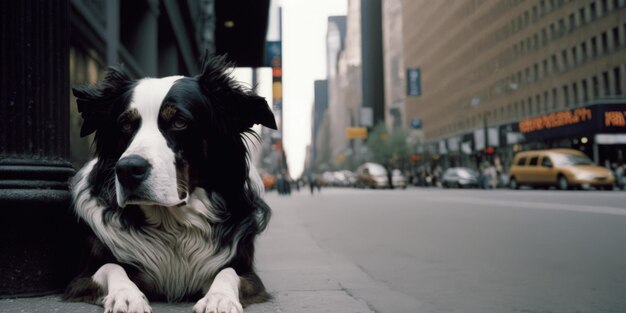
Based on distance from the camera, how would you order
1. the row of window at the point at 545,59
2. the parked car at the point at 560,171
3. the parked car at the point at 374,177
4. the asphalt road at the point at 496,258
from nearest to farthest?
the asphalt road at the point at 496,258 < the parked car at the point at 560,171 < the row of window at the point at 545,59 < the parked car at the point at 374,177

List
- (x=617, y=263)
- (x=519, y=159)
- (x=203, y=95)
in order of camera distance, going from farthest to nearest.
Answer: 1. (x=519, y=159)
2. (x=617, y=263)
3. (x=203, y=95)

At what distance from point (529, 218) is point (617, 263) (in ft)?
19.2

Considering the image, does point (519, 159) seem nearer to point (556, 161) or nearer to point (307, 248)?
point (556, 161)

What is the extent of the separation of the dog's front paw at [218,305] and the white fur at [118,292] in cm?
20

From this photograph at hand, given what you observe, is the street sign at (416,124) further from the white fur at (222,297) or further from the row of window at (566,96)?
the white fur at (222,297)

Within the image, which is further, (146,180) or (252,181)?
(252,181)

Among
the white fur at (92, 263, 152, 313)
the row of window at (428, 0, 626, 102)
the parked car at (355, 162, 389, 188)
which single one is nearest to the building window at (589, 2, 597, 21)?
the row of window at (428, 0, 626, 102)

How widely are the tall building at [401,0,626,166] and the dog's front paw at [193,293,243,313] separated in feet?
142

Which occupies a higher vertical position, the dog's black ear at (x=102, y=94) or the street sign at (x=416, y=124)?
the street sign at (x=416, y=124)

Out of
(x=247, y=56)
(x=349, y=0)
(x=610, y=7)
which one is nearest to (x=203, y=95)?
(x=247, y=56)

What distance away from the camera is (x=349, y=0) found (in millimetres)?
176625

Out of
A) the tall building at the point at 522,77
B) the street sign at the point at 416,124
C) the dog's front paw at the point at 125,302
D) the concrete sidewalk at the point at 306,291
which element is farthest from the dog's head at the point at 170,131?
the street sign at the point at 416,124

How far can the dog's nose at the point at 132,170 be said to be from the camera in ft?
8.86

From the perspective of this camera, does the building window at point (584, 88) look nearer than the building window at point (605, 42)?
No
